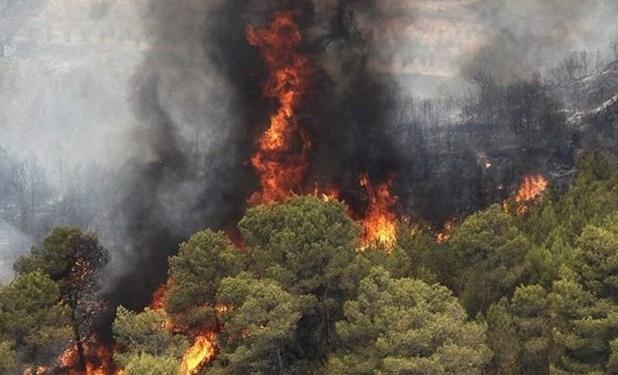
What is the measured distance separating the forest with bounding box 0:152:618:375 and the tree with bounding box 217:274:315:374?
66 mm

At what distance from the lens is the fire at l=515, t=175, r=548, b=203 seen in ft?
205

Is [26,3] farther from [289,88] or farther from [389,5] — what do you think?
[389,5]

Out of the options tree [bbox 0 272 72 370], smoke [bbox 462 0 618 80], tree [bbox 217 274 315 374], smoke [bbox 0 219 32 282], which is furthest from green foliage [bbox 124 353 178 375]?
smoke [bbox 462 0 618 80]

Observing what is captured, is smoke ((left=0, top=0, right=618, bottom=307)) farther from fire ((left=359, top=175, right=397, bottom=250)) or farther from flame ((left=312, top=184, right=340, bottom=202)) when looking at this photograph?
fire ((left=359, top=175, right=397, bottom=250))

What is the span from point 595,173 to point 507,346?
2999 cm

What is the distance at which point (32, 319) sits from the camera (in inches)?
1236

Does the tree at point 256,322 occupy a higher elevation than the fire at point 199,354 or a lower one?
lower

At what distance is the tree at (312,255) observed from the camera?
33969 millimetres

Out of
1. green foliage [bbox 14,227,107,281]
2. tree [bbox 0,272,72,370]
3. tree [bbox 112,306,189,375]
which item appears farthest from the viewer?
green foliage [bbox 14,227,107,281]

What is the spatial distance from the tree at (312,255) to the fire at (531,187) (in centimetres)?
3091

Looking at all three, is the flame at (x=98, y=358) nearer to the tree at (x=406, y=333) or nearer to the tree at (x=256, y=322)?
the tree at (x=256, y=322)

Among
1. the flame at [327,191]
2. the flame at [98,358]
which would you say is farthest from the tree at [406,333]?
the flame at [327,191]

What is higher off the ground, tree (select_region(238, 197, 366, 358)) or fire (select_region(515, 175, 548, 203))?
fire (select_region(515, 175, 548, 203))

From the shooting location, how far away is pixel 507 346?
31047 millimetres
